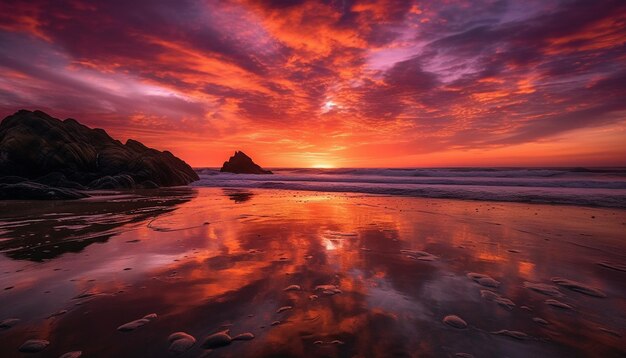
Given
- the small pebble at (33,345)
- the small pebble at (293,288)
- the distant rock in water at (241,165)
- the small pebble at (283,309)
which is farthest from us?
the distant rock in water at (241,165)

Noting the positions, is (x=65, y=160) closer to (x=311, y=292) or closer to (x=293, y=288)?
(x=293, y=288)

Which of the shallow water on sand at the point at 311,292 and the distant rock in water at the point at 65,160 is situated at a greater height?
the distant rock in water at the point at 65,160

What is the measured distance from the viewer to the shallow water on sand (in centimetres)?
201

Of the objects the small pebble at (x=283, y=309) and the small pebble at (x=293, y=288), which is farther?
the small pebble at (x=293, y=288)

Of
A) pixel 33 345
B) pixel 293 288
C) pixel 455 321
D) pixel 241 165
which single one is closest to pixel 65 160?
pixel 33 345

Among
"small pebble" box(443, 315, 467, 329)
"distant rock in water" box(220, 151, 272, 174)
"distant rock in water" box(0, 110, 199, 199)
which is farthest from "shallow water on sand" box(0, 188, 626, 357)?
"distant rock in water" box(220, 151, 272, 174)

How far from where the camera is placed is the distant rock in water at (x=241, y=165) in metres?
46.2

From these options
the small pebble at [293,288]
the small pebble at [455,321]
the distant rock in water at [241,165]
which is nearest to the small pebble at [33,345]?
the small pebble at [293,288]

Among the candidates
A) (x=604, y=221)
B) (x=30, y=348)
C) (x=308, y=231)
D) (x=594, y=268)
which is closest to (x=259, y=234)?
(x=308, y=231)

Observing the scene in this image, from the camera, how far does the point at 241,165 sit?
152ft

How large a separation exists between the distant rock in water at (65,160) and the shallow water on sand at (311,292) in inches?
524

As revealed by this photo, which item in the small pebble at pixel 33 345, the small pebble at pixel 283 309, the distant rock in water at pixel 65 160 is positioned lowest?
the small pebble at pixel 283 309

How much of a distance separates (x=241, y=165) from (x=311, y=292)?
A: 1788 inches

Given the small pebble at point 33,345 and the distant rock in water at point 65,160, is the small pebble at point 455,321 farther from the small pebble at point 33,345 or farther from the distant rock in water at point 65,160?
the distant rock in water at point 65,160
